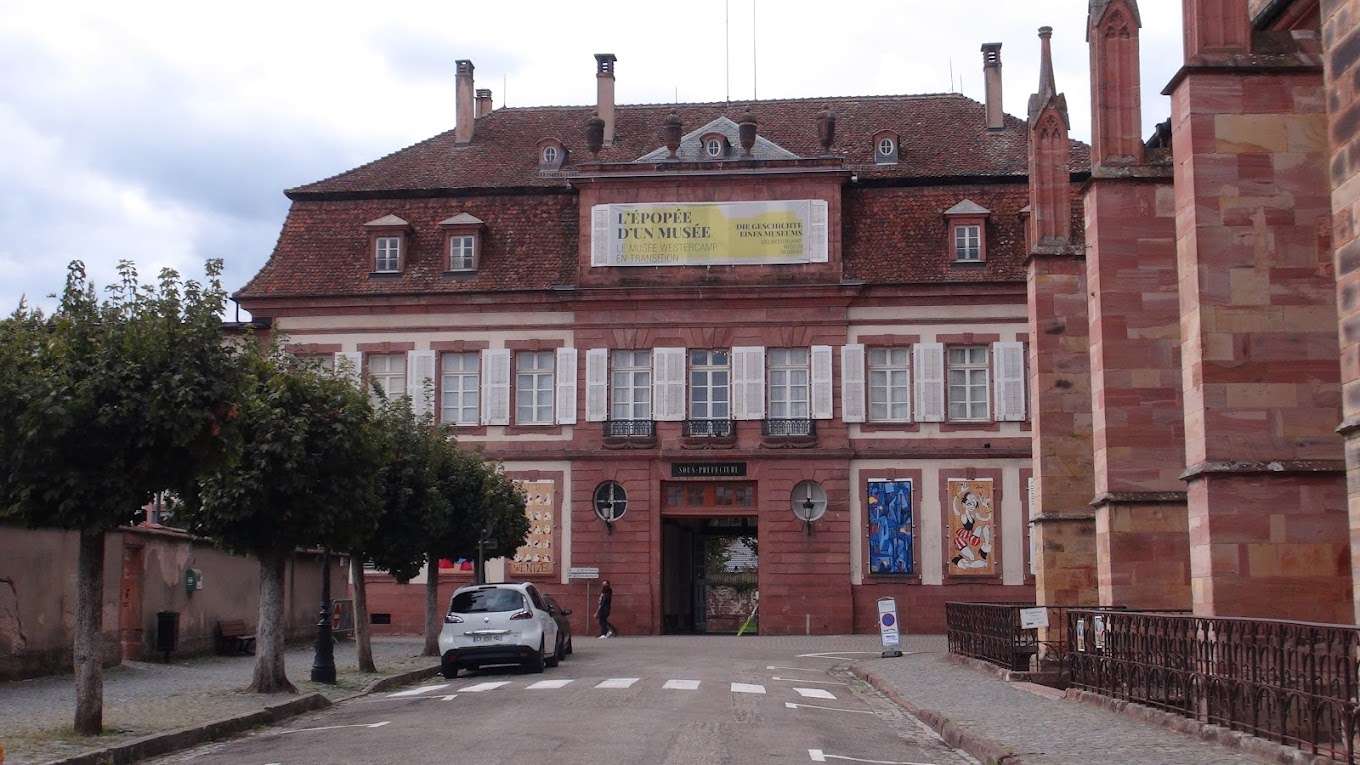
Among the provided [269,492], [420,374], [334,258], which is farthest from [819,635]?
[269,492]

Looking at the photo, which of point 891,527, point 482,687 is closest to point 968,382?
point 891,527

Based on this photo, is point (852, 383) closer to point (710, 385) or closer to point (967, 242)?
point (710, 385)

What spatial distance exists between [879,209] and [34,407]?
113 ft

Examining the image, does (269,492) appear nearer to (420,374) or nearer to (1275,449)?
(1275,449)

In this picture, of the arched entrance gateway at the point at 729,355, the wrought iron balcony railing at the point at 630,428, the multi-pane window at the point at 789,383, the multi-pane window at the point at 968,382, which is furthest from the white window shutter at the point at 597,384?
the multi-pane window at the point at 968,382

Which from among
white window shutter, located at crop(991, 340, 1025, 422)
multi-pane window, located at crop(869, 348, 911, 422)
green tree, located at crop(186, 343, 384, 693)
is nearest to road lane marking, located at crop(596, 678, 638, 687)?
green tree, located at crop(186, 343, 384, 693)

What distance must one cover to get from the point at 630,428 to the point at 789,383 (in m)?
4.61

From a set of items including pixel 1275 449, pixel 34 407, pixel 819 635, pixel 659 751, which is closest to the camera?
pixel 659 751

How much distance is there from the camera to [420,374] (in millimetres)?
47562

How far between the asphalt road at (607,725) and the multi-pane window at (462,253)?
22849 mm

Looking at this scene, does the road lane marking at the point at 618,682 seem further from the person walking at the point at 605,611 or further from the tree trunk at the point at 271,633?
the person walking at the point at 605,611

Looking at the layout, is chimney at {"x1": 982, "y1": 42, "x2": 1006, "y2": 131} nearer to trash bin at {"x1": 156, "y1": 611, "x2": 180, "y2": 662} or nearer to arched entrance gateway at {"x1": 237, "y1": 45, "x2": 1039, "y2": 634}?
arched entrance gateway at {"x1": 237, "y1": 45, "x2": 1039, "y2": 634}

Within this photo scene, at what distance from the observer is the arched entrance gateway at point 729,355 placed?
45.7 m

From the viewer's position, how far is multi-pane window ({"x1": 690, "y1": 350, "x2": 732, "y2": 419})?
153ft
